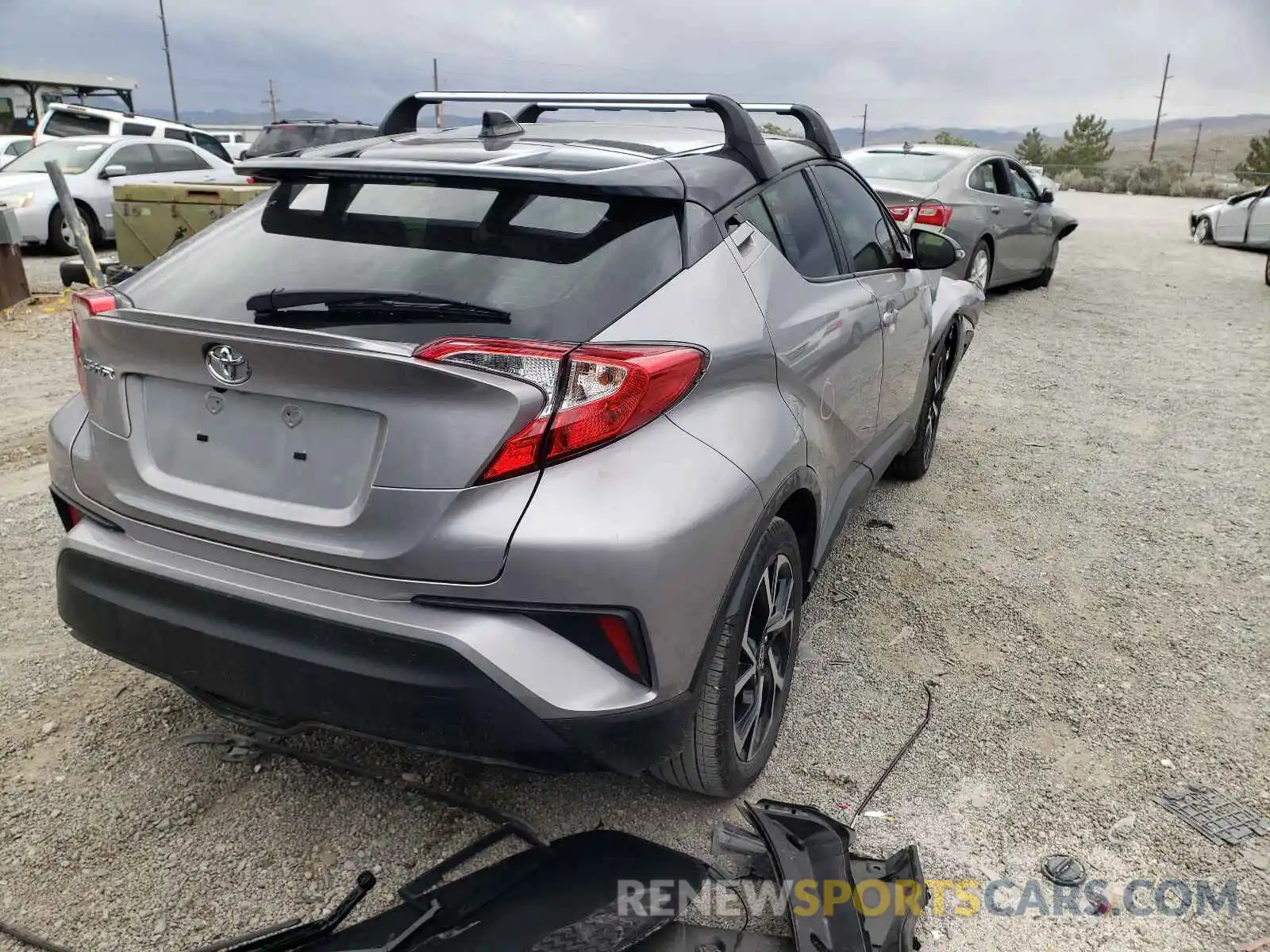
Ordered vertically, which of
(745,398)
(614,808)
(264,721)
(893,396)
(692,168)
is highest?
(692,168)

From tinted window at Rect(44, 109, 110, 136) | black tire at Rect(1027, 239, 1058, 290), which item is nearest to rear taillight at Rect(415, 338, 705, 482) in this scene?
black tire at Rect(1027, 239, 1058, 290)

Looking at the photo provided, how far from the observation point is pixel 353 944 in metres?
2.07

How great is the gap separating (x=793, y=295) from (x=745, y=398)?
549 millimetres

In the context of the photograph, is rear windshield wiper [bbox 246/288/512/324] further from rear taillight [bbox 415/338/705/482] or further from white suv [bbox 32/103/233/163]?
white suv [bbox 32/103/233/163]

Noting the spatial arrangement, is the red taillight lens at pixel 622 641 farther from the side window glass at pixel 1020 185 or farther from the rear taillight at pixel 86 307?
the side window glass at pixel 1020 185

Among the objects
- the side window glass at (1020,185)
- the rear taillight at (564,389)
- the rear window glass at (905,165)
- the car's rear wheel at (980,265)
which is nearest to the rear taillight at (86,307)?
the rear taillight at (564,389)

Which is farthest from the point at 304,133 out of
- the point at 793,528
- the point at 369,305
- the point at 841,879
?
the point at 841,879

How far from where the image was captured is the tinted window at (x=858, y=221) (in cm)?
355

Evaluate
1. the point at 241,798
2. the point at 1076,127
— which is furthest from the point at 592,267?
the point at 1076,127

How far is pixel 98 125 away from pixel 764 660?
1596cm

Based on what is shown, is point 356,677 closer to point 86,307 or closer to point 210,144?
point 86,307

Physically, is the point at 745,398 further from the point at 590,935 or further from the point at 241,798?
the point at 241,798

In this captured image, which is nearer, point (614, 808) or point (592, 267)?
point (592, 267)

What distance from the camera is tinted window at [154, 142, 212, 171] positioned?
1300 cm
